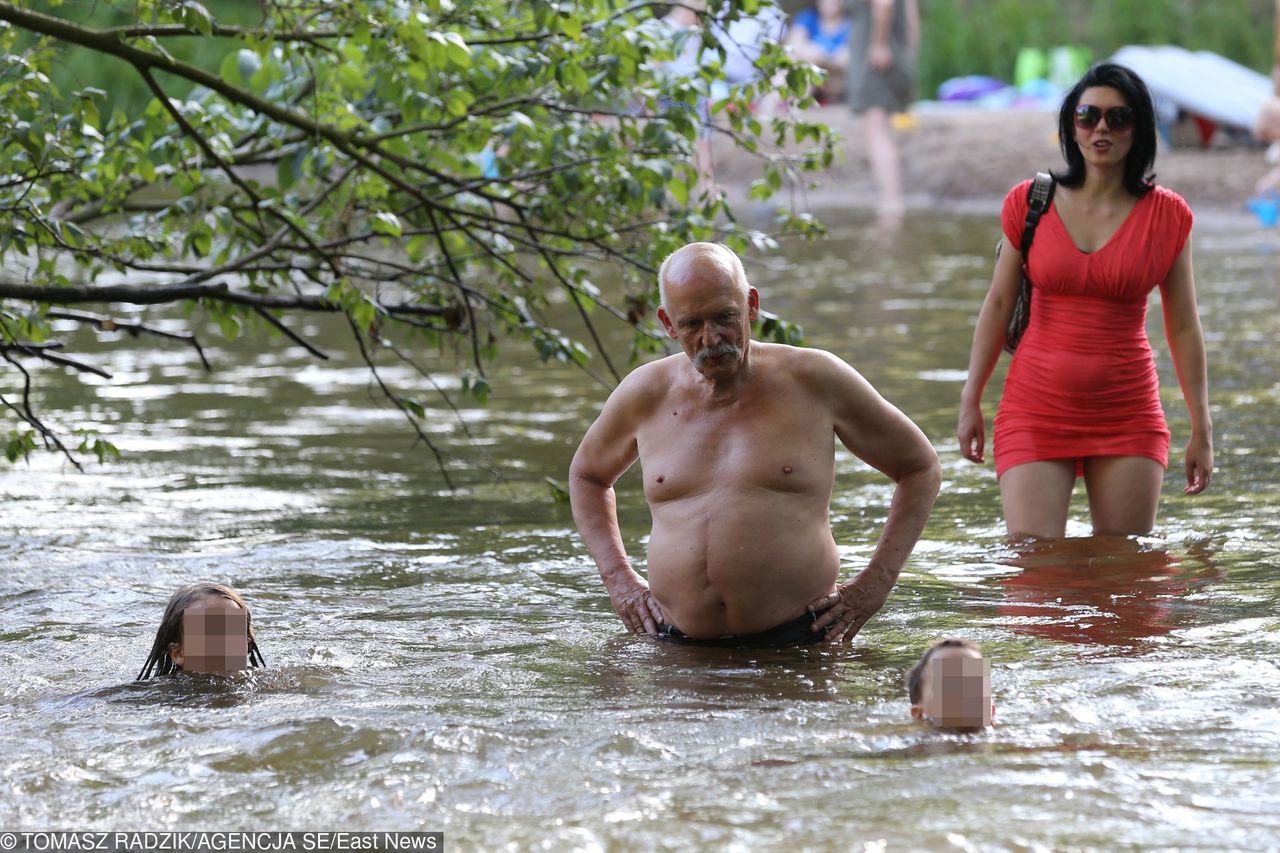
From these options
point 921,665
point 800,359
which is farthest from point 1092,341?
point 921,665

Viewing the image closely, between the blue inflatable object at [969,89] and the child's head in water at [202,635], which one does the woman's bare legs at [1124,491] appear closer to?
the child's head in water at [202,635]

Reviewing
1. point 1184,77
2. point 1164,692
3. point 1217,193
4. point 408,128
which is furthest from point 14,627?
point 1184,77

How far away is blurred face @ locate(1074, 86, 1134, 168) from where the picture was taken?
629cm

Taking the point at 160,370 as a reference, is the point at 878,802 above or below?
below

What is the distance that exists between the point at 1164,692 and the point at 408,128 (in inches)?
161

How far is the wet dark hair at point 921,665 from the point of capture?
4621 millimetres

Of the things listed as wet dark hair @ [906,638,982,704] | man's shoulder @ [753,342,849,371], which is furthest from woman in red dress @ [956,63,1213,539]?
wet dark hair @ [906,638,982,704]

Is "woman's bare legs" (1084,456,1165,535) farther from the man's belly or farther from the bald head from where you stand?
the bald head

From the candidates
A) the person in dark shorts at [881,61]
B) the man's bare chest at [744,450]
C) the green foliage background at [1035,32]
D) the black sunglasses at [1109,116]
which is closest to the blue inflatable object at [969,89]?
the green foliage background at [1035,32]

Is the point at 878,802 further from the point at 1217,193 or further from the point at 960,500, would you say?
the point at 1217,193

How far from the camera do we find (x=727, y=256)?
511cm

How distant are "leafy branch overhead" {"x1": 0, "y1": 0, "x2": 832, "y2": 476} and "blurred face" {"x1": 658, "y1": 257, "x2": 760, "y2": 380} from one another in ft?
6.47

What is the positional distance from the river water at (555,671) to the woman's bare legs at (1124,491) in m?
0.13

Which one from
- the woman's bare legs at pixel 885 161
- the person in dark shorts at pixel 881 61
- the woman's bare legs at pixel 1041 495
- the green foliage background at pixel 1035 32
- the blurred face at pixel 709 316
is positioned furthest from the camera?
the green foliage background at pixel 1035 32
